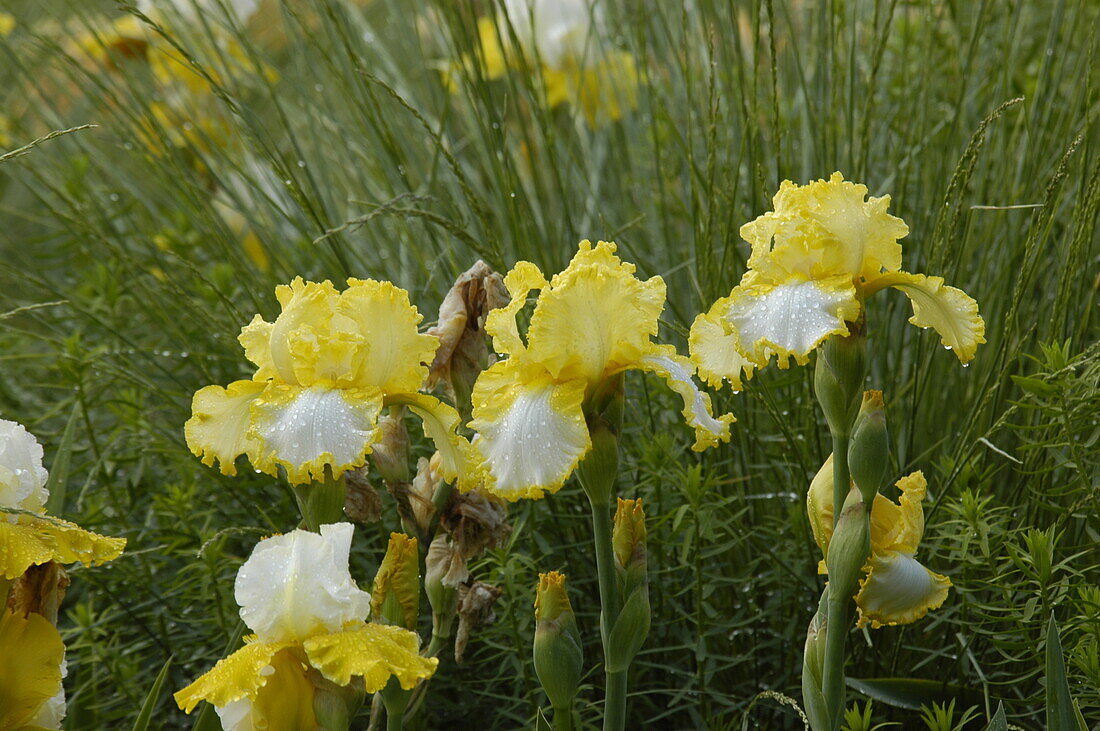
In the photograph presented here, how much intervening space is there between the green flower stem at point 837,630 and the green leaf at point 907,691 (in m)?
0.22

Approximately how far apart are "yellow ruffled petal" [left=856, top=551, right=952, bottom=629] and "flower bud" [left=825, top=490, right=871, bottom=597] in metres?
0.04

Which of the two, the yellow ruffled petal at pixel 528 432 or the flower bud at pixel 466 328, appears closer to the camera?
the yellow ruffled petal at pixel 528 432

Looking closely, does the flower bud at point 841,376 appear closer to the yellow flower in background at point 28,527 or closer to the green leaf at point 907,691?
the green leaf at point 907,691

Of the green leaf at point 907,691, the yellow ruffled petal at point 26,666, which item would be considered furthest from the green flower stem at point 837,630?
the yellow ruffled petal at point 26,666

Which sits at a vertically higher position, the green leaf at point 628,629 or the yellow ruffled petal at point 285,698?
the yellow ruffled petal at point 285,698

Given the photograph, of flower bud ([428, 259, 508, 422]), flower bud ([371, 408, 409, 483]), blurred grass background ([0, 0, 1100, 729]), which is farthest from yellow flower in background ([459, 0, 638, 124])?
flower bud ([371, 408, 409, 483])

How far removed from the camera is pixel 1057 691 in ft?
2.80

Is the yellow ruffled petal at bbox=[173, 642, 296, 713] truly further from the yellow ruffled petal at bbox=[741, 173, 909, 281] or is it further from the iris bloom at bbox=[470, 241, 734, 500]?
the yellow ruffled petal at bbox=[741, 173, 909, 281]

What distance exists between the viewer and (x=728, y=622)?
128cm

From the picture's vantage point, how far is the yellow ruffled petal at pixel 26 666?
88 centimetres

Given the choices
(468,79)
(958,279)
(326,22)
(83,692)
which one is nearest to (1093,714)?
(958,279)

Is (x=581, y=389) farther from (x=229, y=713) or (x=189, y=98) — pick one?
(x=189, y=98)

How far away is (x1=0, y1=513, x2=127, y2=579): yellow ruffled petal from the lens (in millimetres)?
836

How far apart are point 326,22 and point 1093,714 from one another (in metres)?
1.43
